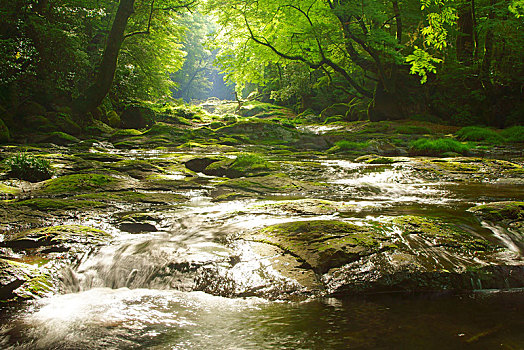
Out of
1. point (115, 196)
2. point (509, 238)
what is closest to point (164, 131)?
point (115, 196)

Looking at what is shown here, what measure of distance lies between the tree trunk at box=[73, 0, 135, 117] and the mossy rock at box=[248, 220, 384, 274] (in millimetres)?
11986

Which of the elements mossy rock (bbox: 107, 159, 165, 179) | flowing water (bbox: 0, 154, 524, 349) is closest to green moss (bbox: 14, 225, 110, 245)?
flowing water (bbox: 0, 154, 524, 349)

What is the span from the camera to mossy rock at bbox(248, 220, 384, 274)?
2670 millimetres

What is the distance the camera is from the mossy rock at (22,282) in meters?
2.29

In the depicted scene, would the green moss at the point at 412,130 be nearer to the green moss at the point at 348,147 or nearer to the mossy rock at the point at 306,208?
the green moss at the point at 348,147

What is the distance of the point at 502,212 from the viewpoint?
343cm

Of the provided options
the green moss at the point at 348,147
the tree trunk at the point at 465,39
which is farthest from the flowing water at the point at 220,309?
the tree trunk at the point at 465,39

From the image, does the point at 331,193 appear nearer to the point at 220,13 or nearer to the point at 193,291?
the point at 193,291

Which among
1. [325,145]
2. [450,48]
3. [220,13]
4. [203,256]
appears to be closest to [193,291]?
[203,256]

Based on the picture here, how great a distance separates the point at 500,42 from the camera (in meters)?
14.7

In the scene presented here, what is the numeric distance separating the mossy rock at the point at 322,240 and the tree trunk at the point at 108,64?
12.0 meters

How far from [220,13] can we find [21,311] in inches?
687

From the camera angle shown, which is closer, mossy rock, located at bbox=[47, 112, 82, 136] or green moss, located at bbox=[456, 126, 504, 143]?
green moss, located at bbox=[456, 126, 504, 143]

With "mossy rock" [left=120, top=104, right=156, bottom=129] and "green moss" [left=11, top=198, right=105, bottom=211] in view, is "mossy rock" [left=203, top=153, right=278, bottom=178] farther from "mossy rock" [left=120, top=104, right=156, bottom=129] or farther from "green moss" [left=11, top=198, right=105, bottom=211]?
"mossy rock" [left=120, top=104, right=156, bottom=129]
